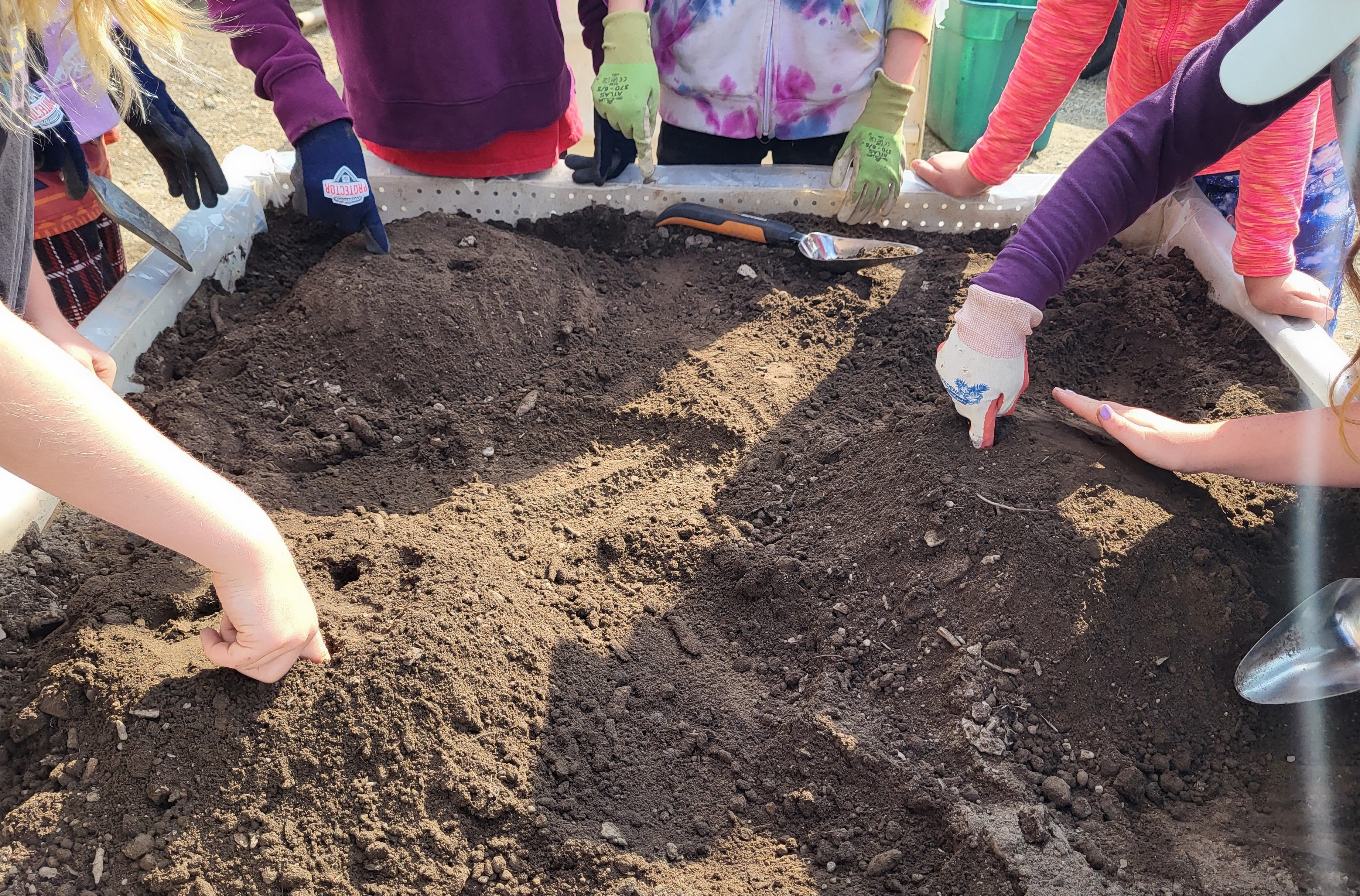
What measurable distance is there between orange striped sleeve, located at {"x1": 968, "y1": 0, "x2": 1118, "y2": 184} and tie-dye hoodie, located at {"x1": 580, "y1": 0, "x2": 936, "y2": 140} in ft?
0.98

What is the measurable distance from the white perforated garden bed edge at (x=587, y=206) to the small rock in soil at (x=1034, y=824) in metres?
1.20

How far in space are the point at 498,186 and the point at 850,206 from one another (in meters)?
0.90

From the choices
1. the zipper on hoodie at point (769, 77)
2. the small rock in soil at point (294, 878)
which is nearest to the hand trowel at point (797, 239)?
the zipper on hoodie at point (769, 77)

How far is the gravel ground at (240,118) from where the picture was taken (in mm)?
3465

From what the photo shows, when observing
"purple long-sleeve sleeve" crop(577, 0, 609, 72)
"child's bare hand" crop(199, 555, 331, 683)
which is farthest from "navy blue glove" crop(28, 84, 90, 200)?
"purple long-sleeve sleeve" crop(577, 0, 609, 72)

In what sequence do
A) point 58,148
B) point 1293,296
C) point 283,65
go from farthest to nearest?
point 283,65, point 1293,296, point 58,148

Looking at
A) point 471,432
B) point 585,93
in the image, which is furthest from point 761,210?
point 585,93

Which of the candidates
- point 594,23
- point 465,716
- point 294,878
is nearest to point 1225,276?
point 594,23

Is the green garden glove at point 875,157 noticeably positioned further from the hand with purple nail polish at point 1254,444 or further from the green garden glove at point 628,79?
the hand with purple nail polish at point 1254,444

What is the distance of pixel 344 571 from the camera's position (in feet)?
4.58

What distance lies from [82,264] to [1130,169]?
2.07 m

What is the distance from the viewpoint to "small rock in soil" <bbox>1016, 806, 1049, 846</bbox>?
1083mm

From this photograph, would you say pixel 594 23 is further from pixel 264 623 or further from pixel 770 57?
pixel 264 623

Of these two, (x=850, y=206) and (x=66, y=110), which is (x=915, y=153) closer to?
(x=850, y=206)
